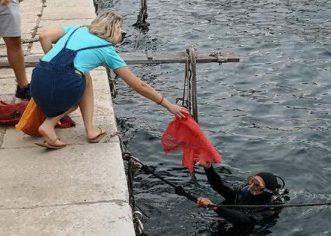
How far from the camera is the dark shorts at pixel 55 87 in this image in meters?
6.11

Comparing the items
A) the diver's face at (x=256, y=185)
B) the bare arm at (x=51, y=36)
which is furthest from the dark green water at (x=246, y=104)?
the bare arm at (x=51, y=36)

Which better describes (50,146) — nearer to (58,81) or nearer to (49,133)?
(49,133)

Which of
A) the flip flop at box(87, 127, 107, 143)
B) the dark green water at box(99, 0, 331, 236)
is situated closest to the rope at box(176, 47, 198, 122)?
the dark green water at box(99, 0, 331, 236)

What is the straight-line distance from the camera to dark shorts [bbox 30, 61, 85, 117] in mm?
6105

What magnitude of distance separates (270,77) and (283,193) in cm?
489

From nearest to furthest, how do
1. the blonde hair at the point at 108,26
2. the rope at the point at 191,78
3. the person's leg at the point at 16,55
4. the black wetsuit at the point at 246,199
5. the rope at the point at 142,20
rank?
the blonde hair at the point at 108,26 < the black wetsuit at the point at 246,199 < the person's leg at the point at 16,55 < the rope at the point at 191,78 < the rope at the point at 142,20

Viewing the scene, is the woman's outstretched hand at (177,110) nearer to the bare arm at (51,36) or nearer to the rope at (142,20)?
the bare arm at (51,36)

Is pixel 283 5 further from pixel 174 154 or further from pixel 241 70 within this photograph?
pixel 174 154

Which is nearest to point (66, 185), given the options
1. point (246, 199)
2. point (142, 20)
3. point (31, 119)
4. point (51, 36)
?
point (31, 119)

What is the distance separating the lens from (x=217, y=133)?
32.9ft

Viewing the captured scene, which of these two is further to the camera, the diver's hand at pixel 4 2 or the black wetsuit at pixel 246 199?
the black wetsuit at pixel 246 199

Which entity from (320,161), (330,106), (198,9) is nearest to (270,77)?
(330,106)

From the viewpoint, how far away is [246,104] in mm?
11203

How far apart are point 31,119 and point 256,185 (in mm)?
2727
